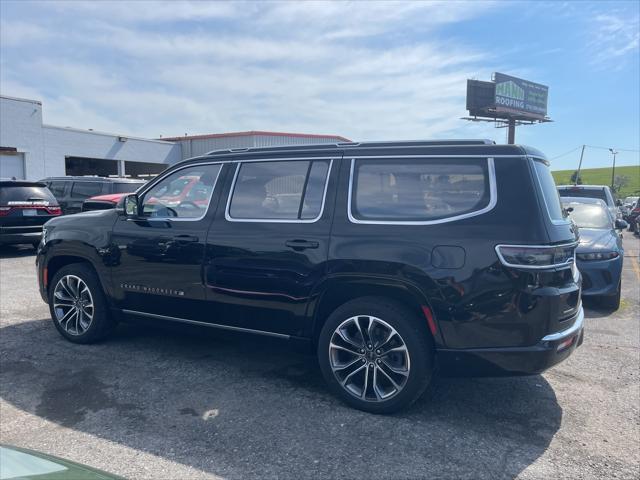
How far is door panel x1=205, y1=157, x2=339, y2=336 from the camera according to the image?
13.1 feet

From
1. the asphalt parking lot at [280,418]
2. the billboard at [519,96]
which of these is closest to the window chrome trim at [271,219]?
the asphalt parking lot at [280,418]

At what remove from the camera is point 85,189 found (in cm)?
1441

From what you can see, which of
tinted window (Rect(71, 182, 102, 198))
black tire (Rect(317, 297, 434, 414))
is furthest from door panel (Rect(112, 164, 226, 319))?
tinted window (Rect(71, 182, 102, 198))

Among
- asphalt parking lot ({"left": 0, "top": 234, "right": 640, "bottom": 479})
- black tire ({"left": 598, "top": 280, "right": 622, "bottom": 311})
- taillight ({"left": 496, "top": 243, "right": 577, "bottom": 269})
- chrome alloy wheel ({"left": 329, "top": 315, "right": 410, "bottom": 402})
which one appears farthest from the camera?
black tire ({"left": 598, "top": 280, "right": 622, "bottom": 311})

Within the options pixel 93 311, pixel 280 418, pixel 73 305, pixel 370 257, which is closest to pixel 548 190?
pixel 370 257

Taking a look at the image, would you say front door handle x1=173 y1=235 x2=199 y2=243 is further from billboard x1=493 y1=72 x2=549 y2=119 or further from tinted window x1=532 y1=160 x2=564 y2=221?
billboard x1=493 y1=72 x2=549 y2=119

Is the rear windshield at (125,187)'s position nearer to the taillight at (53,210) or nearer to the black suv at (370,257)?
the taillight at (53,210)

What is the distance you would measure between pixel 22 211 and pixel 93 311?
7540mm

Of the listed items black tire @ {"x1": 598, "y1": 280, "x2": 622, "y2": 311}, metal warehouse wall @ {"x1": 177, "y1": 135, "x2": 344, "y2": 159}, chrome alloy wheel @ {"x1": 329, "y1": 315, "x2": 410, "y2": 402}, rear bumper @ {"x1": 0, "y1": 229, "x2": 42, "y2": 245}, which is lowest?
black tire @ {"x1": 598, "y1": 280, "x2": 622, "y2": 311}

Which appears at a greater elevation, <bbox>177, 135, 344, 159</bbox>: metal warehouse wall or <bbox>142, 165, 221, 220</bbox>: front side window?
<bbox>177, 135, 344, 159</bbox>: metal warehouse wall

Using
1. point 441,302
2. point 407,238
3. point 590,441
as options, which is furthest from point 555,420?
point 407,238

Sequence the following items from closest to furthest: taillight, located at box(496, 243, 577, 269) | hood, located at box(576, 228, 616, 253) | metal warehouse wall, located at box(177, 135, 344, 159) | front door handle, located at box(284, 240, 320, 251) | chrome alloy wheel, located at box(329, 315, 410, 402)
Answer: taillight, located at box(496, 243, 577, 269)
chrome alloy wheel, located at box(329, 315, 410, 402)
front door handle, located at box(284, 240, 320, 251)
hood, located at box(576, 228, 616, 253)
metal warehouse wall, located at box(177, 135, 344, 159)

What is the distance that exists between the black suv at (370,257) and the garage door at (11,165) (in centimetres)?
2204

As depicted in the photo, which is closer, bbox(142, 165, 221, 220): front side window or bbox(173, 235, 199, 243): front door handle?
bbox(173, 235, 199, 243): front door handle
